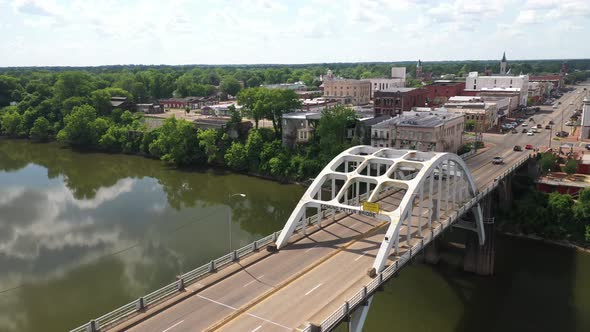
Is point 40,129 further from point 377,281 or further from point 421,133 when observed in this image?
point 377,281

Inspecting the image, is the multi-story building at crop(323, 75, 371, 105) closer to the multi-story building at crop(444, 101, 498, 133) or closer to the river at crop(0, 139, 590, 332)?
the multi-story building at crop(444, 101, 498, 133)

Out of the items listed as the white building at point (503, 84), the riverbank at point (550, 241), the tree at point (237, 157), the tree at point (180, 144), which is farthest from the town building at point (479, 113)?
the tree at point (180, 144)

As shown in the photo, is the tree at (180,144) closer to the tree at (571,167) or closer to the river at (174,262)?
the river at (174,262)

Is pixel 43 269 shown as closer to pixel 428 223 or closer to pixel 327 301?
pixel 327 301

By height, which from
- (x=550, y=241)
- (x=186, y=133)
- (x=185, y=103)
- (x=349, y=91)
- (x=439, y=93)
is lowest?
(x=550, y=241)

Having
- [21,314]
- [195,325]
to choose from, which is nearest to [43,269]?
[21,314]

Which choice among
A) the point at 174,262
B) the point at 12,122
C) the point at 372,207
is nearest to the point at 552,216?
the point at 372,207
